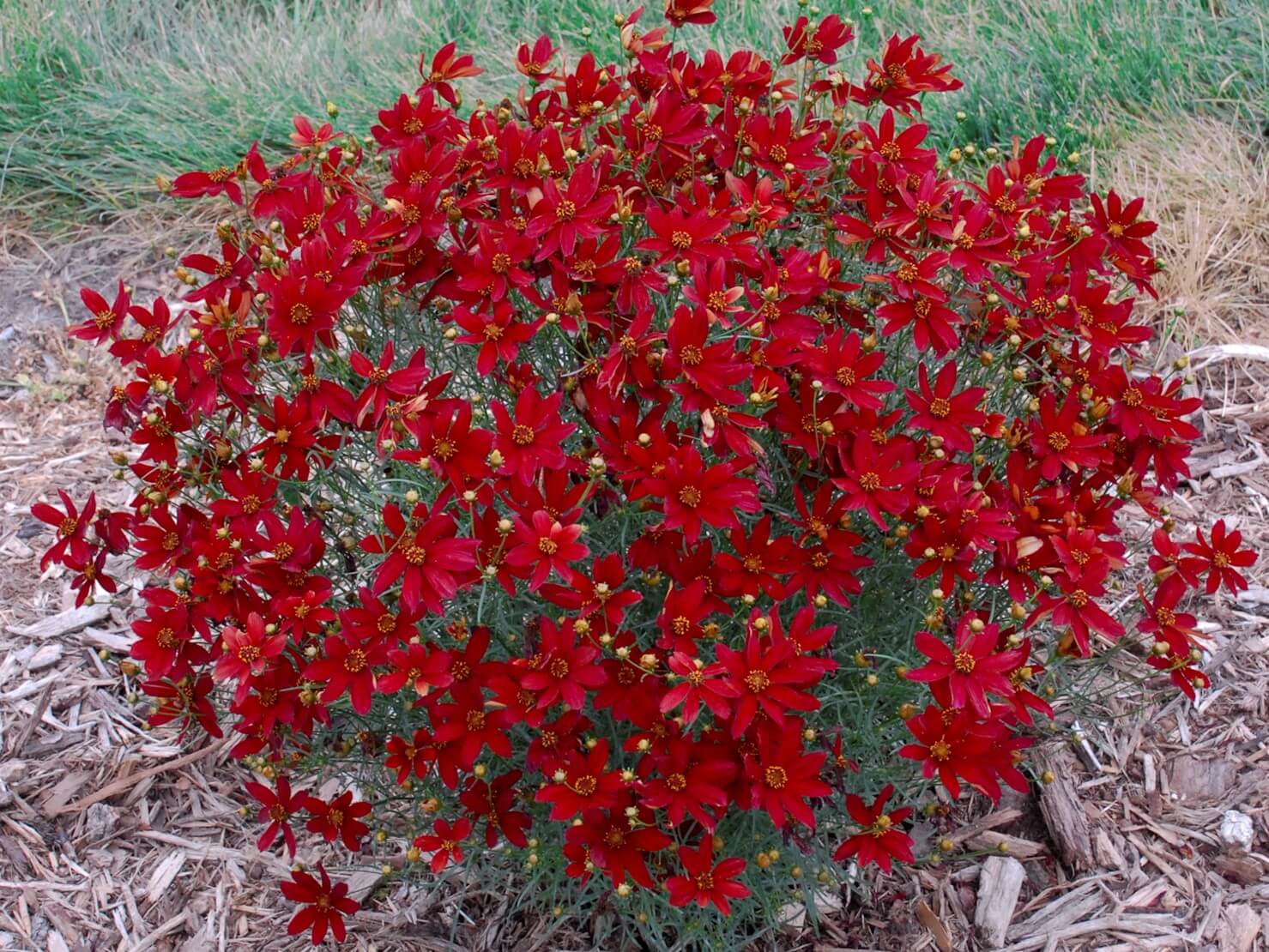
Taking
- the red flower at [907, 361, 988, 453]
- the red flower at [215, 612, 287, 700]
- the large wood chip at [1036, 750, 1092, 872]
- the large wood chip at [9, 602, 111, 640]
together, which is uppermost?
the red flower at [907, 361, 988, 453]

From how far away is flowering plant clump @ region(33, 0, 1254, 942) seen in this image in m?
1.97

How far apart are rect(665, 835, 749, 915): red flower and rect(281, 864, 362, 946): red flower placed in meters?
0.69

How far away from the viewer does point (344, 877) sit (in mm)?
2943

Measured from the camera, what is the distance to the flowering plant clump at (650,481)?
197 centimetres

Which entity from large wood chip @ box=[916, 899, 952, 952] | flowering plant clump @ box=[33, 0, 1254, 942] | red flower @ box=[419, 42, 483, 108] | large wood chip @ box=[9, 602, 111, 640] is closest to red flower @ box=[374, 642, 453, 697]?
flowering plant clump @ box=[33, 0, 1254, 942]

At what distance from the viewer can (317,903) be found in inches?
93.3

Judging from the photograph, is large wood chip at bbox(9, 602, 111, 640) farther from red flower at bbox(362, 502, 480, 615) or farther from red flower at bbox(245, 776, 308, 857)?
red flower at bbox(362, 502, 480, 615)

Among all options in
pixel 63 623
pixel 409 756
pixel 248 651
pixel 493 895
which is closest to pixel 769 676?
pixel 409 756

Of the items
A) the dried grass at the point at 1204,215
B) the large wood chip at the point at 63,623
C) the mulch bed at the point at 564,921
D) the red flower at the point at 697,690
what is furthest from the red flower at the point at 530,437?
the dried grass at the point at 1204,215

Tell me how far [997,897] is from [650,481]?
1.59m

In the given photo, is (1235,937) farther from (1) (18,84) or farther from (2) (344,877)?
(1) (18,84)

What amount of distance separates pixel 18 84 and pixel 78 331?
156 inches

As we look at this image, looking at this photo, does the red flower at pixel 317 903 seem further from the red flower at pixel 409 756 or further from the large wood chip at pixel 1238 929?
the large wood chip at pixel 1238 929

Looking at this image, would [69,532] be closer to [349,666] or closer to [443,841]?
[349,666]
